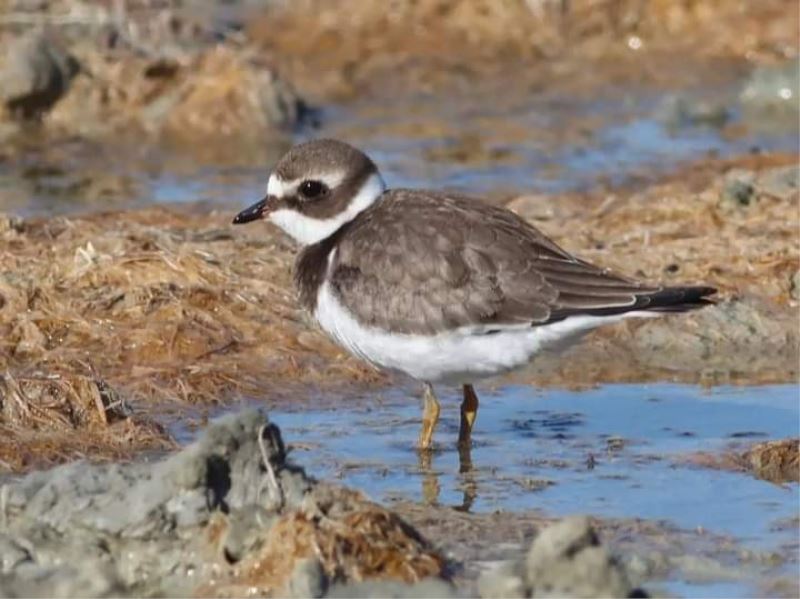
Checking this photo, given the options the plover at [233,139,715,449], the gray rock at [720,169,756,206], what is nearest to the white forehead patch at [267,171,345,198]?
the plover at [233,139,715,449]

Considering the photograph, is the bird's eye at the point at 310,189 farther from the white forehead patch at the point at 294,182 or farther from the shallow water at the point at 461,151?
the shallow water at the point at 461,151

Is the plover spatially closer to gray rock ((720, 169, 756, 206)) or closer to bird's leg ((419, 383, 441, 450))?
bird's leg ((419, 383, 441, 450))

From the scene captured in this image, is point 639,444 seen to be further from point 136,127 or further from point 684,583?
point 136,127

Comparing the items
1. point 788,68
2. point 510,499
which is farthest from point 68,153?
point 510,499

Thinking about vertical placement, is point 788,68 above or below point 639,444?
above

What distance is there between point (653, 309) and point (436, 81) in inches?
429

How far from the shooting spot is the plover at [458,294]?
29.5 ft

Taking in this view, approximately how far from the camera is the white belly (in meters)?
9.02

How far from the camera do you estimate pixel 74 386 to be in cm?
952

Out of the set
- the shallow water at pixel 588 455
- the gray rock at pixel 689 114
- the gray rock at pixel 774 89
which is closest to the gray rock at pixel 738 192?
the shallow water at pixel 588 455

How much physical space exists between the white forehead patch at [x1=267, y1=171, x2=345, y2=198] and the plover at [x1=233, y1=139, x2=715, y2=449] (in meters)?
0.34

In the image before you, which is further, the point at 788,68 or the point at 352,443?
the point at 788,68

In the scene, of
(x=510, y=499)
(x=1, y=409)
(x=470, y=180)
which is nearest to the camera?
(x=510, y=499)

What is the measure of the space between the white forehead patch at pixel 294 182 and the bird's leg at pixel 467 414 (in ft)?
3.93
